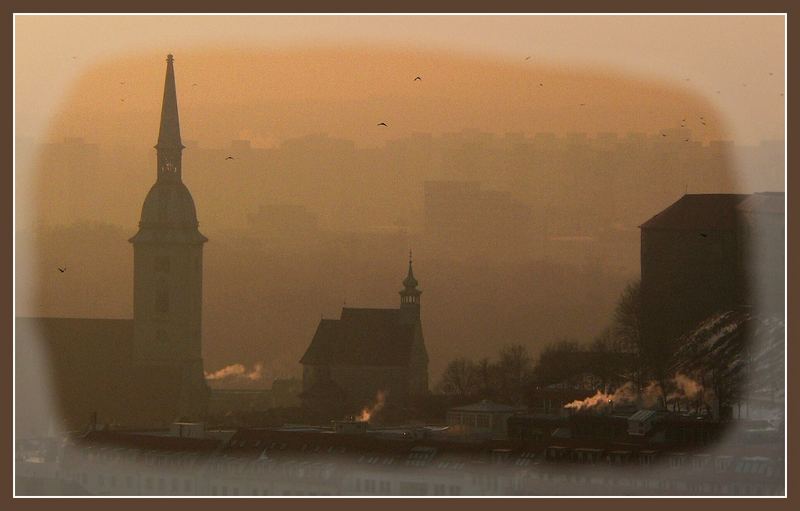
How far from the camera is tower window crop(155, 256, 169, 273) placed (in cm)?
7231

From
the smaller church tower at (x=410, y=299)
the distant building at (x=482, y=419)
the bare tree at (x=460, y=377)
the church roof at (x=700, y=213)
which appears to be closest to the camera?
the distant building at (x=482, y=419)

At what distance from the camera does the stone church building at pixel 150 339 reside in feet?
218

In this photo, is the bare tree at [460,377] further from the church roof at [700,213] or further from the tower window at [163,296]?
the tower window at [163,296]

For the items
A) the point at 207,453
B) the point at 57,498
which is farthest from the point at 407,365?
the point at 57,498

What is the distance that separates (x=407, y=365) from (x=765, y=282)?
498 inches

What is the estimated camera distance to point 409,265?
6800 cm

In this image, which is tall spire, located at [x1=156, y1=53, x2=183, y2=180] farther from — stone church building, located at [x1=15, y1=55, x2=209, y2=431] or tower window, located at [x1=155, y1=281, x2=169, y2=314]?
tower window, located at [x1=155, y1=281, x2=169, y2=314]

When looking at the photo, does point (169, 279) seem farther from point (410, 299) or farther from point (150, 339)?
point (410, 299)

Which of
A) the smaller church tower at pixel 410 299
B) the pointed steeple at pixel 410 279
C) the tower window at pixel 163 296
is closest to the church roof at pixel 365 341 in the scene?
the smaller church tower at pixel 410 299

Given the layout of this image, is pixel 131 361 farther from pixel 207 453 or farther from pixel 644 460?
pixel 644 460

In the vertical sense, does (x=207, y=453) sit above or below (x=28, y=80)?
below

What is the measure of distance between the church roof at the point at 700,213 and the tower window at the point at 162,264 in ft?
32.1

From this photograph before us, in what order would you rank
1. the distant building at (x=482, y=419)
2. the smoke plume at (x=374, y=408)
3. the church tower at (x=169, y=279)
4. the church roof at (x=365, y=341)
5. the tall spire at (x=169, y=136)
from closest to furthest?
the tall spire at (x=169, y=136) → the distant building at (x=482, y=419) → the smoke plume at (x=374, y=408) → the church tower at (x=169, y=279) → the church roof at (x=365, y=341)

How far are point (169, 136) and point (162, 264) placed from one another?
17.1 ft
